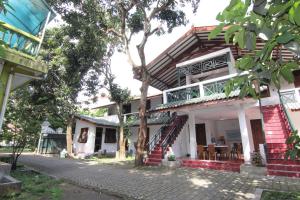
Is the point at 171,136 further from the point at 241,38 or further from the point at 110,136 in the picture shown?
the point at 241,38

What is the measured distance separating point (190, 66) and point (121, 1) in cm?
586

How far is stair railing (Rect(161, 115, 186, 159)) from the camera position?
1148cm

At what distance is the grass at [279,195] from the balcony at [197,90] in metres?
5.58

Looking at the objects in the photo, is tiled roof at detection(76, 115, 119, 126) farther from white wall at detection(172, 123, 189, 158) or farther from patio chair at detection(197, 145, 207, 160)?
patio chair at detection(197, 145, 207, 160)

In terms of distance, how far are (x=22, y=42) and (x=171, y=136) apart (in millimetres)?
9067

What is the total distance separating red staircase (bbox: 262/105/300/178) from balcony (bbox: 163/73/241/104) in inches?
105

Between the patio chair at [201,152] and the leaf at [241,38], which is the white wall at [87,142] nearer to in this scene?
the patio chair at [201,152]

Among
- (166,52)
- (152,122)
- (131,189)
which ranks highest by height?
(166,52)

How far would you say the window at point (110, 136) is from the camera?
68.3 ft

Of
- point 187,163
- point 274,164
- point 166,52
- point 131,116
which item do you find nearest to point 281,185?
point 274,164

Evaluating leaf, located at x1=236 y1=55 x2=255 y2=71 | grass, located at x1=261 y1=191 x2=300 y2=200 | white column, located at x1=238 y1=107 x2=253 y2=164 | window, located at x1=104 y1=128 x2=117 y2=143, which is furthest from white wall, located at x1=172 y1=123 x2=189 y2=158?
leaf, located at x1=236 y1=55 x2=255 y2=71

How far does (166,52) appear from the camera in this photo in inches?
493

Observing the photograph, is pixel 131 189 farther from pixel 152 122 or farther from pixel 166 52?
pixel 152 122

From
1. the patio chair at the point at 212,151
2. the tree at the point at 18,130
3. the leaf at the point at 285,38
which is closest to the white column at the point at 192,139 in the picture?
the patio chair at the point at 212,151
